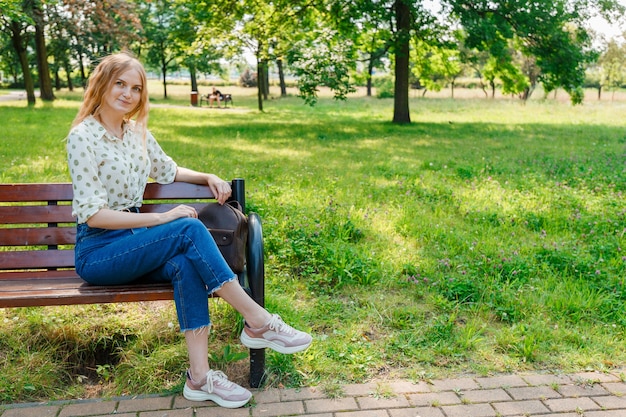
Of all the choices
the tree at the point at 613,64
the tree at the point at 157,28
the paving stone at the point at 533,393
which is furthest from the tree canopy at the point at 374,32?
the tree at the point at 613,64

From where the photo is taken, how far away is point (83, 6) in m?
12.4

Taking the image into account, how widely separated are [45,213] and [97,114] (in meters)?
0.76

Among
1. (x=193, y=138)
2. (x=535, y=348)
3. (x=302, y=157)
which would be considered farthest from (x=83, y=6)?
(x=535, y=348)

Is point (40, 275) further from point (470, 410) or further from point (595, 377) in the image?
point (595, 377)

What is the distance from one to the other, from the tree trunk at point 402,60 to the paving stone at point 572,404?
1510 cm

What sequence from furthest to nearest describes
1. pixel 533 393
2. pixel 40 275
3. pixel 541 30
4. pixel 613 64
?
pixel 613 64, pixel 541 30, pixel 40 275, pixel 533 393

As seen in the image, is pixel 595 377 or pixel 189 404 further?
pixel 595 377

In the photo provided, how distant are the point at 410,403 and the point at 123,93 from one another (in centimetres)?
223

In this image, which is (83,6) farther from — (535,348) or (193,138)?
(535,348)

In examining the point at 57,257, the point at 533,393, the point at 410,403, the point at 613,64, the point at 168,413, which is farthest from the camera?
the point at 613,64

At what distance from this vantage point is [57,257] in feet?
11.8

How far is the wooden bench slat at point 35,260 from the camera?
3539 millimetres

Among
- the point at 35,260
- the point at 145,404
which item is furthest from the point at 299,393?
the point at 35,260

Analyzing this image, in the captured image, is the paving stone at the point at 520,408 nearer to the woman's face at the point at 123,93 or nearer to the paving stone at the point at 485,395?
the paving stone at the point at 485,395
